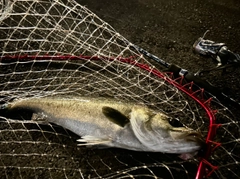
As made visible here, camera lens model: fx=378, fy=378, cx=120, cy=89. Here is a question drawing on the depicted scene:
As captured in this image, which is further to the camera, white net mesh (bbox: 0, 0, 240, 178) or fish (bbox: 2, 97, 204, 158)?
white net mesh (bbox: 0, 0, 240, 178)

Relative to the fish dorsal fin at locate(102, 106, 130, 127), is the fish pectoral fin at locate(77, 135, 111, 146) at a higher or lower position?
lower

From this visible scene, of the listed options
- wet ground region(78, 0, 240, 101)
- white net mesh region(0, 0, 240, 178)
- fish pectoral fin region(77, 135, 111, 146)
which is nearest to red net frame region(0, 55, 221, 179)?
white net mesh region(0, 0, 240, 178)

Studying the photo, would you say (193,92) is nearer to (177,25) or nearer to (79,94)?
(79,94)

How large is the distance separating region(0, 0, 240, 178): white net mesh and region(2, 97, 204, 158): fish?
0.12 metres

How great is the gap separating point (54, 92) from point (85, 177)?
2.51 feet

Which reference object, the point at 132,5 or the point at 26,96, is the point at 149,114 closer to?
the point at 26,96

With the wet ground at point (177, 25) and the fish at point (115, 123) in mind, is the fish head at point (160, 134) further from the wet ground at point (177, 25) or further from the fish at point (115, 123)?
the wet ground at point (177, 25)

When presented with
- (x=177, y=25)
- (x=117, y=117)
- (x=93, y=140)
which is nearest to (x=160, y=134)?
(x=117, y=117)

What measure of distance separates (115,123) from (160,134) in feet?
1.12

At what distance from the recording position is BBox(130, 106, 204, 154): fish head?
220cm

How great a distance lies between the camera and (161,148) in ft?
7.59

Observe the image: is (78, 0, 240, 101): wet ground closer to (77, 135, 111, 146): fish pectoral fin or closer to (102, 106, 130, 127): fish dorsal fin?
(102, 106, 130, 127): fish dorsal fin

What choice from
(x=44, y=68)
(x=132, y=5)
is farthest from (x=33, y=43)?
(x=132, y=5)

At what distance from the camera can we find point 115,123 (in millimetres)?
2500
